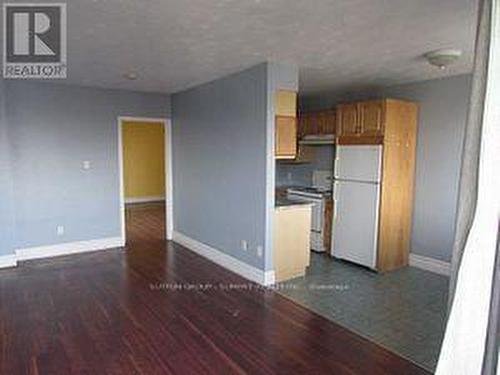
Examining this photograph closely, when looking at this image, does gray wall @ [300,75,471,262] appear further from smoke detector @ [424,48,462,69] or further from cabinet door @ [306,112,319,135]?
cabinet door @ [306,112,319,135]

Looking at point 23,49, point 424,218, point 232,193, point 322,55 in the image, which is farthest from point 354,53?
point 23,49

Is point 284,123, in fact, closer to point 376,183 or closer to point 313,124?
point 376,183

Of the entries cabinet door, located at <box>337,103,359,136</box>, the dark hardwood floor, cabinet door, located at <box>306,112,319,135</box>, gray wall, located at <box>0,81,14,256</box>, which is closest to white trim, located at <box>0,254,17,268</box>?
gray wall, located at <box>0,81,14,256</box>

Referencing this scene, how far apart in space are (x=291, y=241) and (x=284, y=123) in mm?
1408

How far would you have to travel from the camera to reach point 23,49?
3277 mm

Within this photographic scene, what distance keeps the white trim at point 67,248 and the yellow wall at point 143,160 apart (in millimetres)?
4163

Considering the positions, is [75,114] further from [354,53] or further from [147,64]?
[354,53]

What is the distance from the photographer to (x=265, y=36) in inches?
119

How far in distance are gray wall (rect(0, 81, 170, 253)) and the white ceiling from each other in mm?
988

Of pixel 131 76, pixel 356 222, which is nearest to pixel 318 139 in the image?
pixel 356 222

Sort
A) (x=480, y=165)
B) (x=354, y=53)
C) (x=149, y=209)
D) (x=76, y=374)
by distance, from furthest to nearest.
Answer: (x=149, y=209) < (x=354, y=53) < (x=76, y=374) < (x=480, y=165)

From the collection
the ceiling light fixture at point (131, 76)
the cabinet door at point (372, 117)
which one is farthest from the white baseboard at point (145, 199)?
the cabinet door at point (372, 117)

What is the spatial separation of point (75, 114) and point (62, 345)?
3.57 meters

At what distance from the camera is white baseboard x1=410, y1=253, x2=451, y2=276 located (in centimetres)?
455
